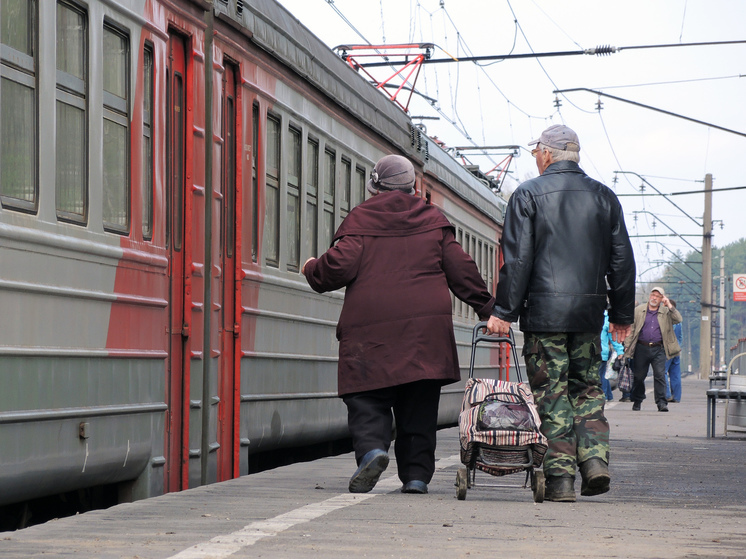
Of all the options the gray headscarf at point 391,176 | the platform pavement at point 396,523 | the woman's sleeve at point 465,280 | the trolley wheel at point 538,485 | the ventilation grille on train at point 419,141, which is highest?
the ventilation grille on train at point 419,141

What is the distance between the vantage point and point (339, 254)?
6703 millimetres

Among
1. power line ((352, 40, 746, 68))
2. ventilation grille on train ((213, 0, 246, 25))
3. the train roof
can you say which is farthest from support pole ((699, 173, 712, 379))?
ventilation grille on train ((213, 0, 246, 25))

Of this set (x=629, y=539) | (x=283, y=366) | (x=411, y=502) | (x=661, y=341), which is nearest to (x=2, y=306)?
(x=411, y=502)

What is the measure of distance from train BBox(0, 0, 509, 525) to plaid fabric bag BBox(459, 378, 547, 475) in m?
1.59

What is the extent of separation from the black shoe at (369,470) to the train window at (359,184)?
525 cm

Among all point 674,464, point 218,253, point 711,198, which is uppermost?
point 711,198

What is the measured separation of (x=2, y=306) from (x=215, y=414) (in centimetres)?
275

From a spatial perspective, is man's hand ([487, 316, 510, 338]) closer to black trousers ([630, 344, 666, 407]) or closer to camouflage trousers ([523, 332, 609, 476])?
camouflage trousers ([523, 332, 609, 476])

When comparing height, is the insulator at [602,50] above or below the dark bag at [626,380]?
above

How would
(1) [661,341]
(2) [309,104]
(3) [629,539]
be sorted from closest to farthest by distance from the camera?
(3) [629,539]
(2) [309,104]
(1) [661,341]

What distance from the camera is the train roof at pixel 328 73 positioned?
870cm

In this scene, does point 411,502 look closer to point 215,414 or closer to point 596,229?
point 596,229

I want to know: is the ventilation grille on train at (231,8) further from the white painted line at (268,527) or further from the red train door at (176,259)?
the white painted line at (268,527)

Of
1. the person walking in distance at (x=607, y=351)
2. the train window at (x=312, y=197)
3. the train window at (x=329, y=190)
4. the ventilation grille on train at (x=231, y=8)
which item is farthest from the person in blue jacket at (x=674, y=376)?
the ventilation grille on train at (x=231, y=8)
